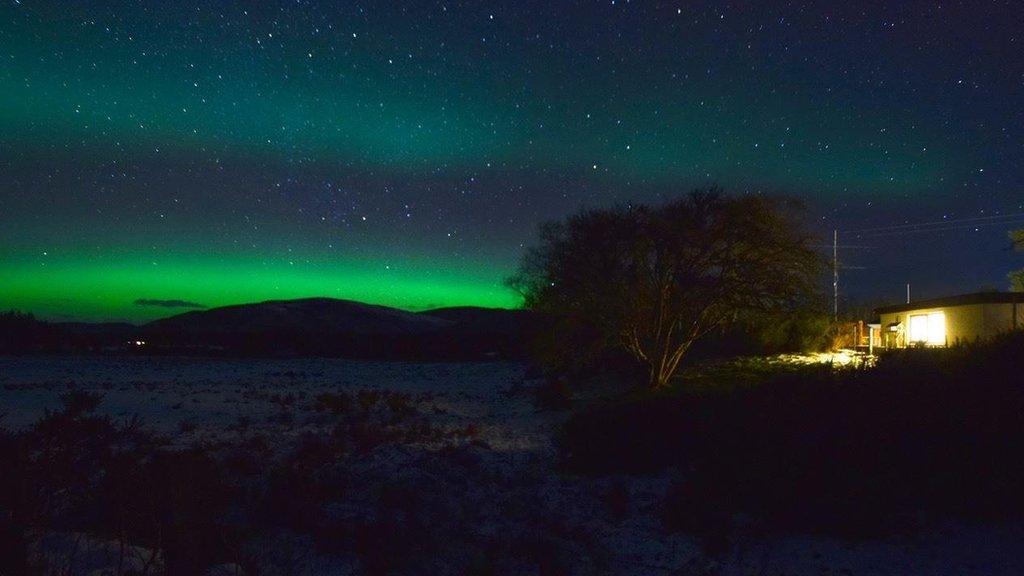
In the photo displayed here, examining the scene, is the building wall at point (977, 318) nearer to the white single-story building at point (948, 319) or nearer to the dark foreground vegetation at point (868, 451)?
the white single-story building at point (948, 319)

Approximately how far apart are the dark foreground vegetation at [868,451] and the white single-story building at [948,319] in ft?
57.0

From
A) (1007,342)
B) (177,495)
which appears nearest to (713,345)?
(1007,342)

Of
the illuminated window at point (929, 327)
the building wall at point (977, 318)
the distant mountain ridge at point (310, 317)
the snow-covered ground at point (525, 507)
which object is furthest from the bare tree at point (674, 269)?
the distant mountain ridge at point (310, 317)

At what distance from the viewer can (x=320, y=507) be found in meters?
11.2

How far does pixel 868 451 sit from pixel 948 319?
2735 cm

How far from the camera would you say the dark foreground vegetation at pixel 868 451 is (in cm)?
1021

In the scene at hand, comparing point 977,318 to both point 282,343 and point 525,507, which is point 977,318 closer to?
point 525,507

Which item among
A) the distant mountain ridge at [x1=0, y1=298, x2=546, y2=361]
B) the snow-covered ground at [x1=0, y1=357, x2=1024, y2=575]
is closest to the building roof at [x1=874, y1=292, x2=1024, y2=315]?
the snow-covered ground at [x1=0, y1=357, x2=1024, y2=575]

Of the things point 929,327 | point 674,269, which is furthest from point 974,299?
point 674,269

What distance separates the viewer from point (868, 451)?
11195 millimetres

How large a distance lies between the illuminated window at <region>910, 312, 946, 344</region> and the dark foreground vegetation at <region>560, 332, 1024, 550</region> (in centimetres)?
2456

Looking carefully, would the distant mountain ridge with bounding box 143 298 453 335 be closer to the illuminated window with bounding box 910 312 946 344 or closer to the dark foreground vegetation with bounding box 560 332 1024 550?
the illuminated window with bounding box 910 312 946 344

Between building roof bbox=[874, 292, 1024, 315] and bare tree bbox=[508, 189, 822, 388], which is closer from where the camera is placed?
bare tree bbox=[508, 189, 822, 388]

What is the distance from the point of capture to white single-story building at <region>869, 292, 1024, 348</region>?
3122 centimetres
